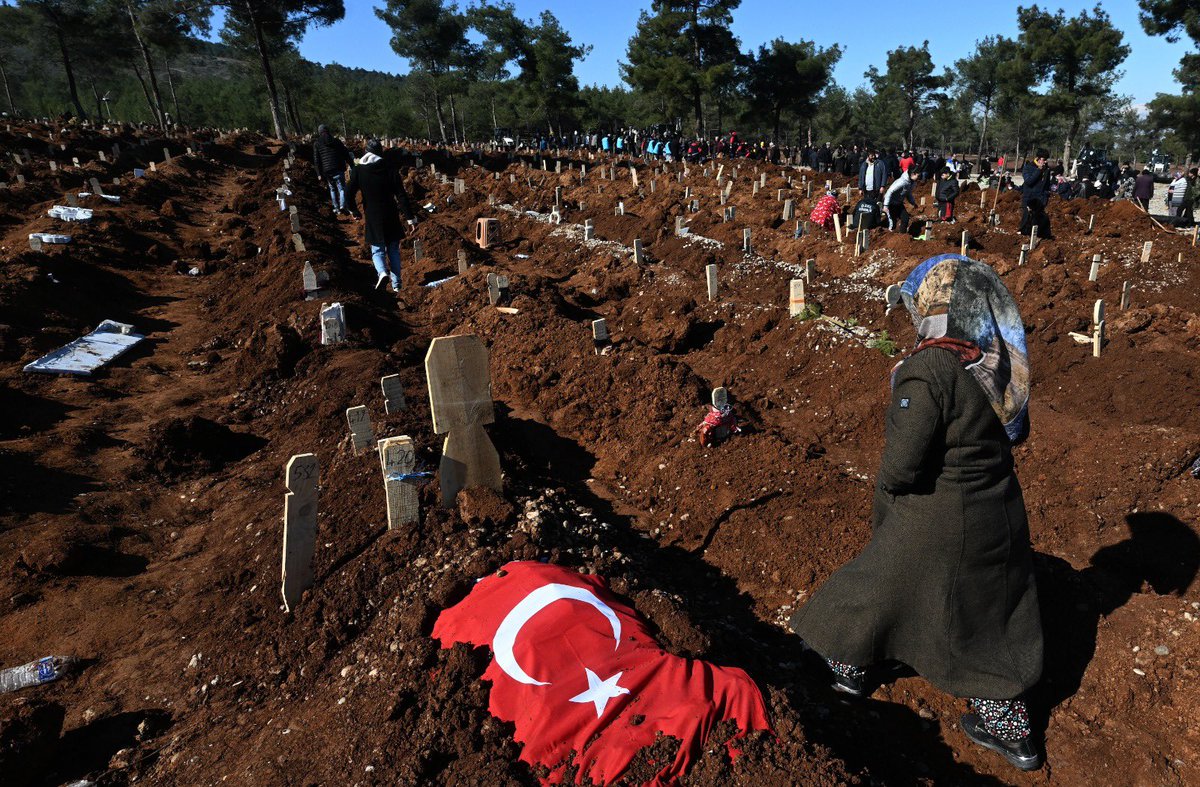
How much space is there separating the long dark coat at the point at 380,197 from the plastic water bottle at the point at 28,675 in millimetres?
6462

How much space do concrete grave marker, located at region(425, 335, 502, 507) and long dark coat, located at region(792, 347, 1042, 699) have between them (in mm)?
2297

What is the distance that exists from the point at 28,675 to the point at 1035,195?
17.4 metres

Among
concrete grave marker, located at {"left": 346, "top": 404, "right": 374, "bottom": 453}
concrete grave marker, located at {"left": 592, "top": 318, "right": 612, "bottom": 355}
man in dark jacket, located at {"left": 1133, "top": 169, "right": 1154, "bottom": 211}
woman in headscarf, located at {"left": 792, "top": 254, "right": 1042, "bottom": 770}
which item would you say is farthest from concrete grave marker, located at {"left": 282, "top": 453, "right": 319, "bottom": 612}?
man in dark jacket, located at {"left": 1133, "top": 169, "right": 1154, "bottom": 211}

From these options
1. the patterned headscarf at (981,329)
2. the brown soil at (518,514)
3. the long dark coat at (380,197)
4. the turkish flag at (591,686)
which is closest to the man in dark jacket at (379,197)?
the long dark coat at (380,197)

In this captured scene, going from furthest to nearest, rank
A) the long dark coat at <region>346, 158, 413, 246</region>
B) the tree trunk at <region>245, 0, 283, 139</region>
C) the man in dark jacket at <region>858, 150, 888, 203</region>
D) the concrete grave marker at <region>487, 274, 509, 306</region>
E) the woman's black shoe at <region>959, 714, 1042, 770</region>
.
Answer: the tree trunk at <region>245, 0, 283, 139</region>, the man in dark jacket at <region>858, 150, 888, 203</region>, the concrete grave marker at <region>487, 274, 509, 306</region>, the long dark coat at <region>346, 158, 413, 246</region>, the woman's black shoe at <region>959, 714, 1042, 770</region>

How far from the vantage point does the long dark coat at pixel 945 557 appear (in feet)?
8.89

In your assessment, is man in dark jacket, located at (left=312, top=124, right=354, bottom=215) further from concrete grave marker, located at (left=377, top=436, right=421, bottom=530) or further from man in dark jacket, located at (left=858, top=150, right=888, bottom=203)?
man in dark jacket, located at (left=858, top=150, right=888, bottom=203)

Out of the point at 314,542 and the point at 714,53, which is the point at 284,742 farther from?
the point at 714,53

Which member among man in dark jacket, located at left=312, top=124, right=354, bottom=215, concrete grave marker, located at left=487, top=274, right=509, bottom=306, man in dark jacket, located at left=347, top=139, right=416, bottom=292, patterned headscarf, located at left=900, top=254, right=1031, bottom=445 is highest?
man in dark jacket, located at left=312, top=124, right=354, bottom=215

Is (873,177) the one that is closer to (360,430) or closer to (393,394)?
(393,394)

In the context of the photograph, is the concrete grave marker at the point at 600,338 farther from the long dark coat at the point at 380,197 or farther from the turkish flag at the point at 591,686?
the turkish flag at the point at 591,686

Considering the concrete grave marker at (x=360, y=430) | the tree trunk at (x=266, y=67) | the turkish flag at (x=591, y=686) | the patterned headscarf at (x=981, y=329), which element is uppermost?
the tree trunk at (x=266, y=67)

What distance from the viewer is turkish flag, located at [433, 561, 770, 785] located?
2.44 metres

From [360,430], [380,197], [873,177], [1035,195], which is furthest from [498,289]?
[1035,195]
